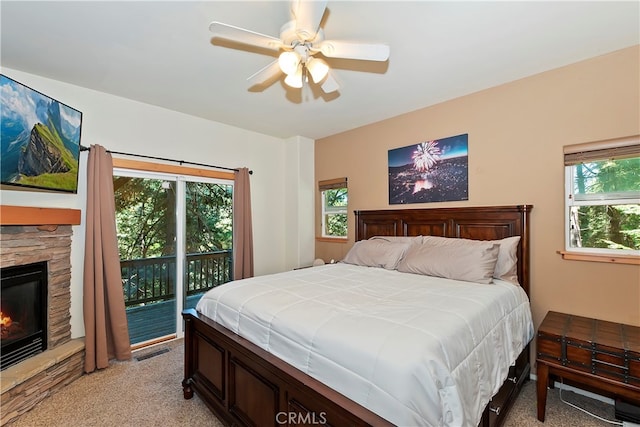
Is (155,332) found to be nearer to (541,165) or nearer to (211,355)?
(211,355)

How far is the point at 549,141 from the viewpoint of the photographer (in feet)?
8.20

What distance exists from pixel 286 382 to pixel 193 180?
2.89 meters

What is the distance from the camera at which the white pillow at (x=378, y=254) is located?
299cm

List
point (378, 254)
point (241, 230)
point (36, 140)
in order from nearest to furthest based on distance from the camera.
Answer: point (36, 140) < point (378, 254) < point (241, 230)

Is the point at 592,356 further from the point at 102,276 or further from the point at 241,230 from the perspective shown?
the point at 102,276

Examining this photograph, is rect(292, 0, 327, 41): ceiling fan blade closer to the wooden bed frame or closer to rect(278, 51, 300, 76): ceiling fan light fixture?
rect(278, 51, 300, 76): ceiling fan light fixture

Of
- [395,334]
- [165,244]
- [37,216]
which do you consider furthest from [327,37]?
[165,244]

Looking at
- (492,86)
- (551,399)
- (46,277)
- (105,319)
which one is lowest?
(551,399)

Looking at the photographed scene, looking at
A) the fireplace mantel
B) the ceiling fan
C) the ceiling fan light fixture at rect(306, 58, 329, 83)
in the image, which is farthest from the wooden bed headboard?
the fireplace mantel

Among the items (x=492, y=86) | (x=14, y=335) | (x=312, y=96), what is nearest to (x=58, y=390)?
(x=14, y=335)

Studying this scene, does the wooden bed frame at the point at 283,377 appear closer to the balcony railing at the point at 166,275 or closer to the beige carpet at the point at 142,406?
the beige carpet at the point at 142,406

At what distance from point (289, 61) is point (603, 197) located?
2.69m

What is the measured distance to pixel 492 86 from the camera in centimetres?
279

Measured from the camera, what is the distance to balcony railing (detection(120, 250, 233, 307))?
3262 mm
